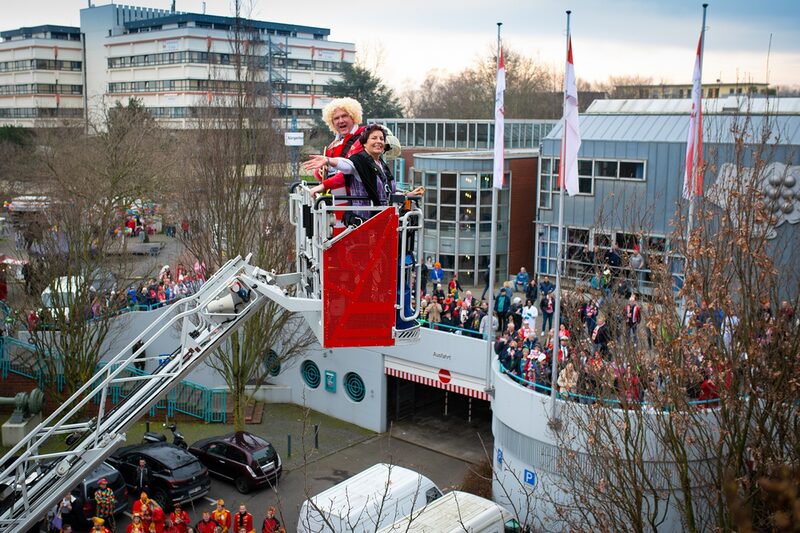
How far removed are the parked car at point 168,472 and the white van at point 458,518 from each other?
20.1 ft

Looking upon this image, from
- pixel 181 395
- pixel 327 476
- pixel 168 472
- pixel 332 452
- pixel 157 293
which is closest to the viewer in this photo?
pixel 168 472

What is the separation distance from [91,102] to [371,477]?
234ft

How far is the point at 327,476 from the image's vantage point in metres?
21.6

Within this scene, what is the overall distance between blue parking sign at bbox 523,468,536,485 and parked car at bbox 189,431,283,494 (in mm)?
6056

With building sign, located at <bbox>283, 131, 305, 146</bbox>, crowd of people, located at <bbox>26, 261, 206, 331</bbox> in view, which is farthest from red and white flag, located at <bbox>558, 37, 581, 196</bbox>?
building sign, located at <bbox>283, 131, 305, 146</bbox>

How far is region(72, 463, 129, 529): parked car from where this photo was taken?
1822cm

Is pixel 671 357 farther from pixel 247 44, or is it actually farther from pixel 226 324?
Answer: pixel 247 44

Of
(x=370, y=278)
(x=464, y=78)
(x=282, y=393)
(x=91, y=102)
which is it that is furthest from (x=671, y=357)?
(x=91, y=102)

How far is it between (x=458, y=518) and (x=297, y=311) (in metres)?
8.43

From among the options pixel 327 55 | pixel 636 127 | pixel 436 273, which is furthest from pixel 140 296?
pixel 327 55

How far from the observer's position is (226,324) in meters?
9.38

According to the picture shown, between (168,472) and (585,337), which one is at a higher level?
(585,337)

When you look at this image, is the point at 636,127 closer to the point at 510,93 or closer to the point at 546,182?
the point at 546,182

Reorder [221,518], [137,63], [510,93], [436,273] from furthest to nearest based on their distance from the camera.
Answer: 1. [137,63]
2. [510,93]
3. [436,273]
4. [221,518]
